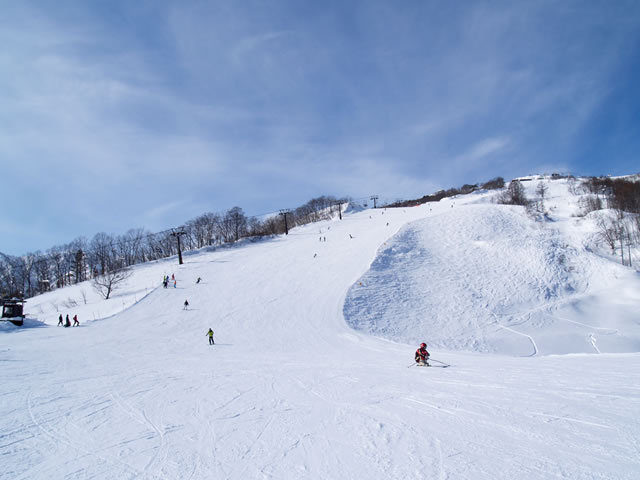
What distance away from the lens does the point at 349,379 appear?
1043 centimetres

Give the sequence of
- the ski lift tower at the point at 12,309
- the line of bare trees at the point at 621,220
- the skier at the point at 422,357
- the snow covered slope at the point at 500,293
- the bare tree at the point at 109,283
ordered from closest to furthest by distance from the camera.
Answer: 1. the skier at the point at 422,357
2. the snow covered slope at the point at 500,293
3. the ski lift tower at the point at 12,309
4. the line of bare trees at the point at 621,220
5. the bare tree at the point at 109,283

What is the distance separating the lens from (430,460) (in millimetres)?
4699

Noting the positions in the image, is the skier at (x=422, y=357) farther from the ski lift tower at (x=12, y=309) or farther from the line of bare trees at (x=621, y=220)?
the line of bare trees at (x=621, y=220)

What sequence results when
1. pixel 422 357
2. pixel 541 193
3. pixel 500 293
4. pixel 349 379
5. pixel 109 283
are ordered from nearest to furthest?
pixel 349 379 → pixel 422 357 → pixel 500 293 → pixel 109 283 → pixel 541 193

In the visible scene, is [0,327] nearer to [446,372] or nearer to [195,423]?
[195,423]

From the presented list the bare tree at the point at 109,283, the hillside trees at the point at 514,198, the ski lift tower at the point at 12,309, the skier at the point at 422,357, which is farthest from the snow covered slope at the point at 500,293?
the bare tree at the point at 109,283

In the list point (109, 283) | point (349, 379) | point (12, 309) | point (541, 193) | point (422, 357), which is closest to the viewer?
point (349, 379)

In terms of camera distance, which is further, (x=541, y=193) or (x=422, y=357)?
(x=541, y=193)

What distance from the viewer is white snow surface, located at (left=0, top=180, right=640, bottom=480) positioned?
5.02 m

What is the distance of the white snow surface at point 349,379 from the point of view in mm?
5020

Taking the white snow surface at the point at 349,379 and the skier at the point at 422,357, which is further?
the skier at the point at 422,357

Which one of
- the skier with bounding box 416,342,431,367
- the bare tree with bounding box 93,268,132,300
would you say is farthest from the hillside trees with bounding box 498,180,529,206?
the bare tree with bounding box 93,268,132,300

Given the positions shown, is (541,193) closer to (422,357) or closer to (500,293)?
(500,293)

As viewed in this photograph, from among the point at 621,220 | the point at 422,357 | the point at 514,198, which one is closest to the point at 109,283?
the point at 422,357
